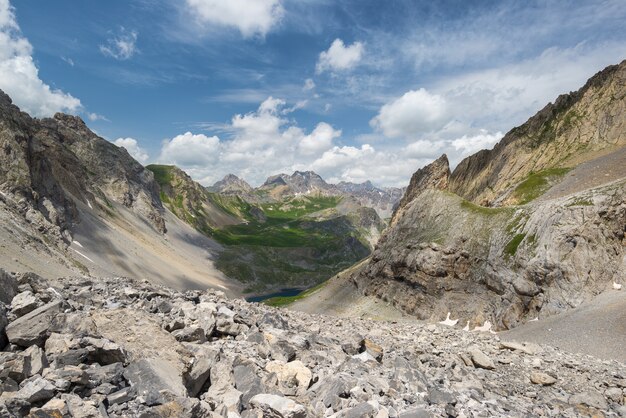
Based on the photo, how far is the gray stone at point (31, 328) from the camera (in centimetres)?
1204

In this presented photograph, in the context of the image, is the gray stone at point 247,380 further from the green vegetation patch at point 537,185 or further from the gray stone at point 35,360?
the green vegetation patch at point 537,185

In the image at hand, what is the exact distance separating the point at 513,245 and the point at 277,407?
64.8 meters

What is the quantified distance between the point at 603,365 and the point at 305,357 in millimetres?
27653

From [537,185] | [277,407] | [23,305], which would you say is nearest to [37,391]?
[23,305]

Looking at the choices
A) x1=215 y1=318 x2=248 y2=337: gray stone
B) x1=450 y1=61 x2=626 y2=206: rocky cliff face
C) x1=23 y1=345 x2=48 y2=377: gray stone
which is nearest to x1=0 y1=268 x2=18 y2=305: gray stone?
x1=23 y1=345 x2=48 y2=377: gray stone

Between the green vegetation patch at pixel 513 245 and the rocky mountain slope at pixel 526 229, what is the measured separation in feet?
0.66

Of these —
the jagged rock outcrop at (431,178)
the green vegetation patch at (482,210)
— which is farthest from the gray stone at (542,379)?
the jagged rock outcrop at (431,178)

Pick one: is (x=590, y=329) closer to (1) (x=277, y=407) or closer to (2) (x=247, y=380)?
(2) (x=247, y=380)

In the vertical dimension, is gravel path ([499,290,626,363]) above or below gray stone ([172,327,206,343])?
below

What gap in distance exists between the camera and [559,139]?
364 ft

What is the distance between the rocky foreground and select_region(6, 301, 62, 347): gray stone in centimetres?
3

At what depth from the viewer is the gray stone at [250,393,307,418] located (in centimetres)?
1138

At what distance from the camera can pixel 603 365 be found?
31031 mm

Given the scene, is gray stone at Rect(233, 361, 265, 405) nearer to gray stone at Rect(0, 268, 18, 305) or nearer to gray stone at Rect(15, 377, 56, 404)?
gray stone at Rect(15, 377, 56, 404)
